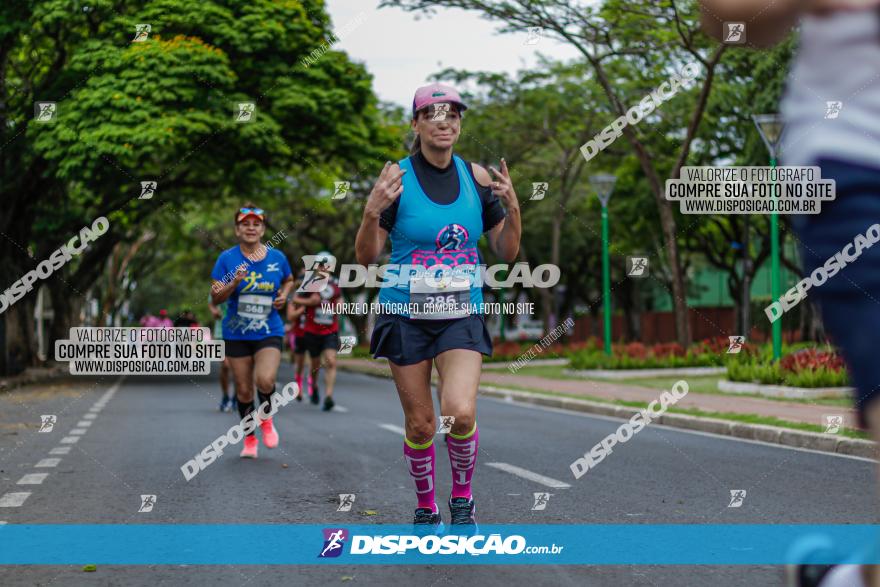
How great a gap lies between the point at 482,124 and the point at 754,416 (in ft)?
68.5

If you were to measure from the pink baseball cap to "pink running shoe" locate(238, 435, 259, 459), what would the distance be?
16.1 ft

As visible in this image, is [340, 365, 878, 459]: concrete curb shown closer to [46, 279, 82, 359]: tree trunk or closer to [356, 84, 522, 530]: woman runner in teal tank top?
[356, 84, 522, 530]: woman runner in teal tank top

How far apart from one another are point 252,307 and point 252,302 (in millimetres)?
39

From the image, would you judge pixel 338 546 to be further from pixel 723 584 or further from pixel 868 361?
pixel 868 361

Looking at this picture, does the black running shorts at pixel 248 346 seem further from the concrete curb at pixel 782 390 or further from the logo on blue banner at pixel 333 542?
the concrete curb at pixel 782 390

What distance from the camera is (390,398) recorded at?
18.9 meters

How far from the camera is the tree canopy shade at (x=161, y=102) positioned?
71.6 feet

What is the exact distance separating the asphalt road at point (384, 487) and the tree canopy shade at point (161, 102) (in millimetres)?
9969

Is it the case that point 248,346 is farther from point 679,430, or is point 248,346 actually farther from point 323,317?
point 323,317

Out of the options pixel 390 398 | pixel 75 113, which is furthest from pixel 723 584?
pixel 75 113

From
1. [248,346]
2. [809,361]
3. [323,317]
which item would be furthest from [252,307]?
[809,361]

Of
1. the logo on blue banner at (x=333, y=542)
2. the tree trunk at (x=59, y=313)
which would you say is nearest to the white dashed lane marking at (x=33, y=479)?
the logo on blue banner at (x=333, y=542)

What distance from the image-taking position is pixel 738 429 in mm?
11602

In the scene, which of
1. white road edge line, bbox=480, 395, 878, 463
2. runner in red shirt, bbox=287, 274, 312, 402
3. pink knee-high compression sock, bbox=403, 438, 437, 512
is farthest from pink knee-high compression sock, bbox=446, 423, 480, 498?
runner in red shirt, bbox=287, 274, 312, 402
